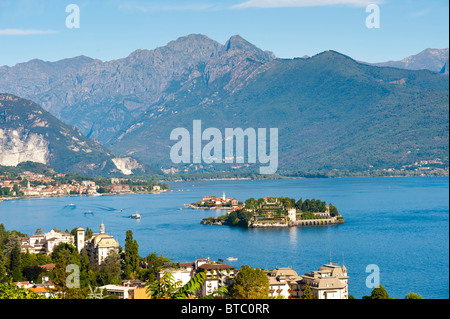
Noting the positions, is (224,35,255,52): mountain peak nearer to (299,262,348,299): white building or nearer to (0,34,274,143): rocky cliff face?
(0,34,274,143): rocky cliff face

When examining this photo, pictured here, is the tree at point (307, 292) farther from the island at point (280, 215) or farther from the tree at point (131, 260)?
the island at point (280, 215)

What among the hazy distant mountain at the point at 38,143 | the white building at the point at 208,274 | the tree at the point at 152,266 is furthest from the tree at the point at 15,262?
the hazy distant mountain at the point at 38,143

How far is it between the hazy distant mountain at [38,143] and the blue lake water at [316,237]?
36166 millimetres

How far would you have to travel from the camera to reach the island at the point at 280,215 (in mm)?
29156

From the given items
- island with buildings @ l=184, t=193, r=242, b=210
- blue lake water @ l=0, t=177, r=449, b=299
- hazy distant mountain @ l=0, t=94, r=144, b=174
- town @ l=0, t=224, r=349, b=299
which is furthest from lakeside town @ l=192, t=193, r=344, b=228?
hazy distant mountain @ l=0, t=94, r=144, b=174

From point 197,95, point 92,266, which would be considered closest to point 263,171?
point 197,95

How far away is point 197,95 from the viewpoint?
393 ft

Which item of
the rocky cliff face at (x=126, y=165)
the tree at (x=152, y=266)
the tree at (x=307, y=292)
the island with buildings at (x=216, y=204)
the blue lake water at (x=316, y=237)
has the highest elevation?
the rocky cliff face at (x=126, y=165)

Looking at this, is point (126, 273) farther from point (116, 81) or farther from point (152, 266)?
point (116, 81)

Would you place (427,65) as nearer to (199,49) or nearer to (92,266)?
(199,49)

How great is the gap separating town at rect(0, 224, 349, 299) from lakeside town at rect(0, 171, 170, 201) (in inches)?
1199

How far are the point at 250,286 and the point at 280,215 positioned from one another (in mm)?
20189
